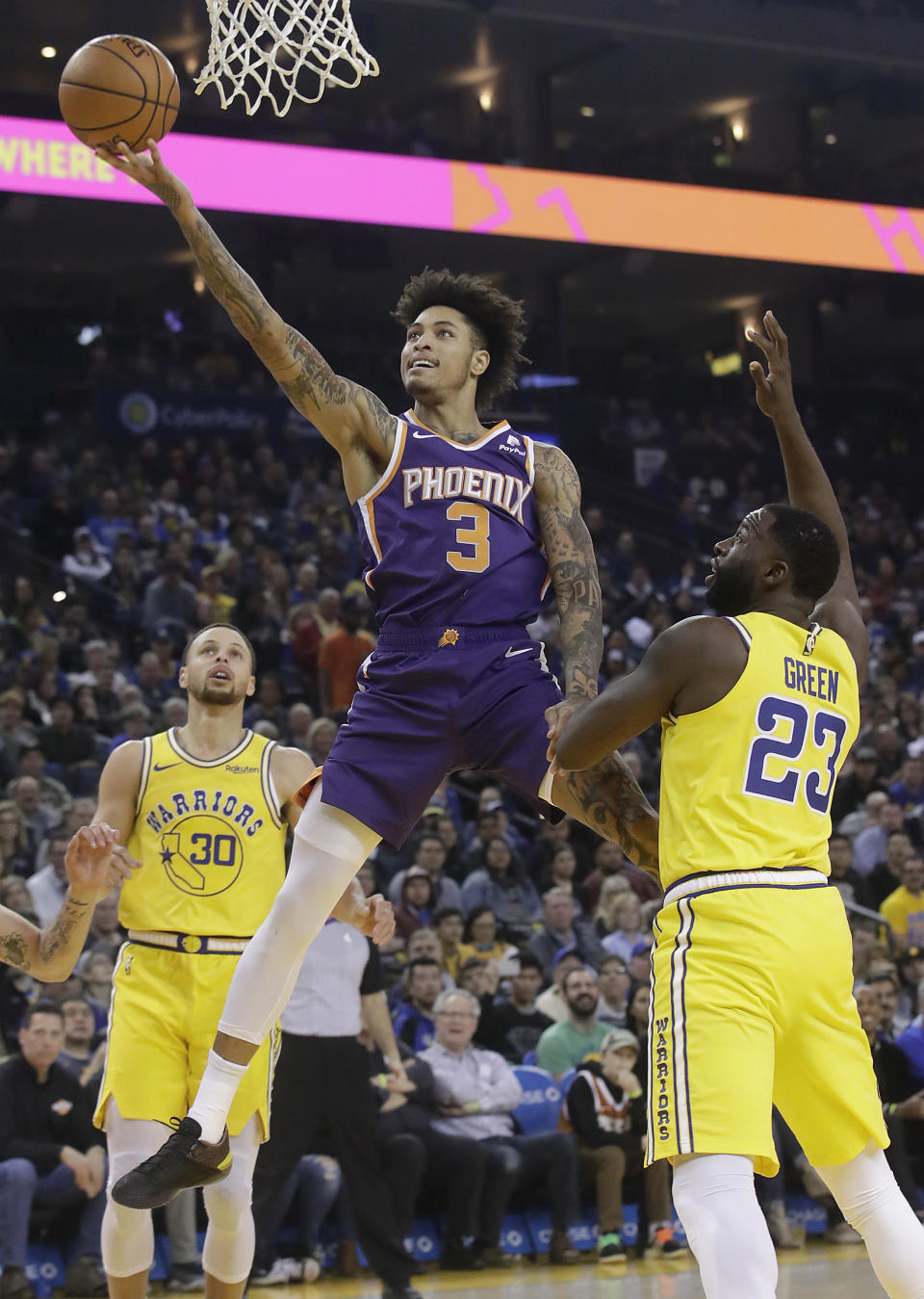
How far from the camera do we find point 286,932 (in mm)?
4578

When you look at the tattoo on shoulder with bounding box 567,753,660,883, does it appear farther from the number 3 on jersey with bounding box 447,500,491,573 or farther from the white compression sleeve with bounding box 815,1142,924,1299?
the white compression sleeve with bounding box 815,1142,924,1299

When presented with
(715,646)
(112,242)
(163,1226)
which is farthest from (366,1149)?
(112,242)

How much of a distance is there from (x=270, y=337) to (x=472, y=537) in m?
0.81

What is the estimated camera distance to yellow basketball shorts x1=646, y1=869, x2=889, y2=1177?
3.76 metres

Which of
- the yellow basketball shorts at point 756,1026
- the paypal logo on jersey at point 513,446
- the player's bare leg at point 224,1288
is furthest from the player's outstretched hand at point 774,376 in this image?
the player's bare leg at point 224,1288

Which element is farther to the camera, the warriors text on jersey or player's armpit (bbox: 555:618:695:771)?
the warriors text on jersey

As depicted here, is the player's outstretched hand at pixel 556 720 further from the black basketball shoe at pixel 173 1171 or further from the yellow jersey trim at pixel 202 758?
the yellow jersey trim at pixel 202 758

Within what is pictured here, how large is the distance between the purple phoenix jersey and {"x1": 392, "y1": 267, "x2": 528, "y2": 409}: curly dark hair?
43 centimetres

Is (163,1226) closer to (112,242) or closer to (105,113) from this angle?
(105,113)

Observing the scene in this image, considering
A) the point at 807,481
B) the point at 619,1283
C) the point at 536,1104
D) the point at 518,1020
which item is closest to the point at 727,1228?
the point at 807,481

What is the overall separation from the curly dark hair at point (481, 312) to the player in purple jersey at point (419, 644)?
176 mm

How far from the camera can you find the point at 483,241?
25.0 m

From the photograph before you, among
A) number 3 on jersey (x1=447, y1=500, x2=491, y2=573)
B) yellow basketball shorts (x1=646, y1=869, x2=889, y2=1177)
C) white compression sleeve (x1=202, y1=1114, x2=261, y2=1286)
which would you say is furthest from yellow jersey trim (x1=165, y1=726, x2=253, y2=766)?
yellow basketball shorts (x1=646, y1=869, x2=889, y2=1177)

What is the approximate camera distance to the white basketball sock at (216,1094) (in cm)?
455
